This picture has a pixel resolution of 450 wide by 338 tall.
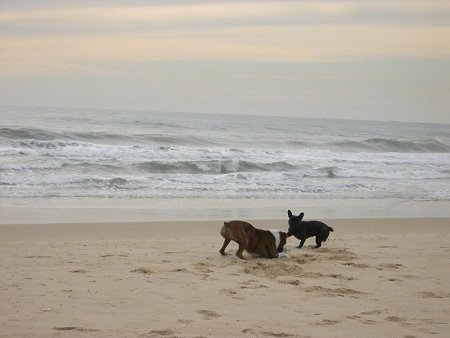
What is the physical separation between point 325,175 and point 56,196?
1038 centimetres

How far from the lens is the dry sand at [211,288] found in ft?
17.3

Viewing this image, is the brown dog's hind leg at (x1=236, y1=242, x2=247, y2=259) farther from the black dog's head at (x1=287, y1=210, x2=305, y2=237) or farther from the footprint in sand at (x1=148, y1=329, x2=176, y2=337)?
the footprint in sand at (x1=148, y1=329, x2=176, y2=337)

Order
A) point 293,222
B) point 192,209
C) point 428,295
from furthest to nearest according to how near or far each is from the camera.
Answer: point 192,209
point 293,222
point 428,295

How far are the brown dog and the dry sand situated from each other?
0.49 ft

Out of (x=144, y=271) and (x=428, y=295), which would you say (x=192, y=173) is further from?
(x=428, y=295)

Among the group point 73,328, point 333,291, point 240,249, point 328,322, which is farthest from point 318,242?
point 73,328

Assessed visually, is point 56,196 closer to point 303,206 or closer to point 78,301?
point 303,206

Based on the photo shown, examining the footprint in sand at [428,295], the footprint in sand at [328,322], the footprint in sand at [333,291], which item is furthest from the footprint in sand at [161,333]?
the footprint in sand at [428,295]

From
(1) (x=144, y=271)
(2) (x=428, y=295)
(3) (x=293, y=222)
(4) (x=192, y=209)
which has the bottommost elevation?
(4) (x=192, y=209)

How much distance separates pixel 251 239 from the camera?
27.0 feet

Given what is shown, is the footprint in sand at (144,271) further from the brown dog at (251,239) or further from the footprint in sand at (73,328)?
the footprint in sand at (73,328)

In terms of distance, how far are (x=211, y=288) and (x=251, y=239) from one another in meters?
1.79

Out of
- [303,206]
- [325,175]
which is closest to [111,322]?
[303,206]

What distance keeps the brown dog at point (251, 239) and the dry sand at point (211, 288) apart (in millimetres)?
151
